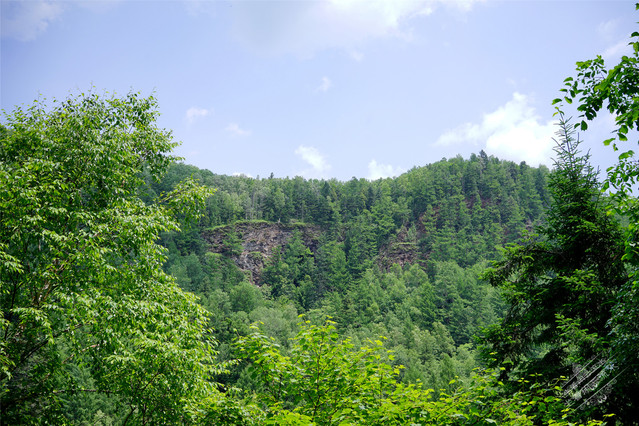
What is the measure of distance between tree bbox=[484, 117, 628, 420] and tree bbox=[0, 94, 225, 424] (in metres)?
6.28

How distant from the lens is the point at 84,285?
21.9 ft

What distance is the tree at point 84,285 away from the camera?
639 cm

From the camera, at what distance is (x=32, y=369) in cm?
693

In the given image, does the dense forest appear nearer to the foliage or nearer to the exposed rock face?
→ the foliage

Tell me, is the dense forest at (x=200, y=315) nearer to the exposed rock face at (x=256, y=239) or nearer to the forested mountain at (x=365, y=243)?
the forested mountain at (x=365, y=243)

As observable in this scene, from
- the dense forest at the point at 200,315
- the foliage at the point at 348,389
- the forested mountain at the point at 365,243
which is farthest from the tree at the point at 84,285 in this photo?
the forested mountain at the point at 365,243

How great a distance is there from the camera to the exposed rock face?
117262mm

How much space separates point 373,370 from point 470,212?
130 m

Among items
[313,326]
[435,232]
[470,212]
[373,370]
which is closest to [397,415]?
[373,370]

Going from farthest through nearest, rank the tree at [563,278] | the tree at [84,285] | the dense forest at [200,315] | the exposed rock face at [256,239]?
the exposed rock face at [256,239], the tree at [563,278], the tree at [84,285], the dense forest at [200,315]

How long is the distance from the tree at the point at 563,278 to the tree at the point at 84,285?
6.28 metres

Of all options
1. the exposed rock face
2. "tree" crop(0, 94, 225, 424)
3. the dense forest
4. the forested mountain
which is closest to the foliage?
the dense forest

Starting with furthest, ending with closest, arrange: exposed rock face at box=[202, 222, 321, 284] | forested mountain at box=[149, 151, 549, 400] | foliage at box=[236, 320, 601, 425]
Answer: exposed rock face at box=[202, 222, 321, 284], forested mountain at box=[149, 151, 549, 400], foliage at box=[236, 320, 601, 425]

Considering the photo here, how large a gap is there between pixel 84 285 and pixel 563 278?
28.5ft
